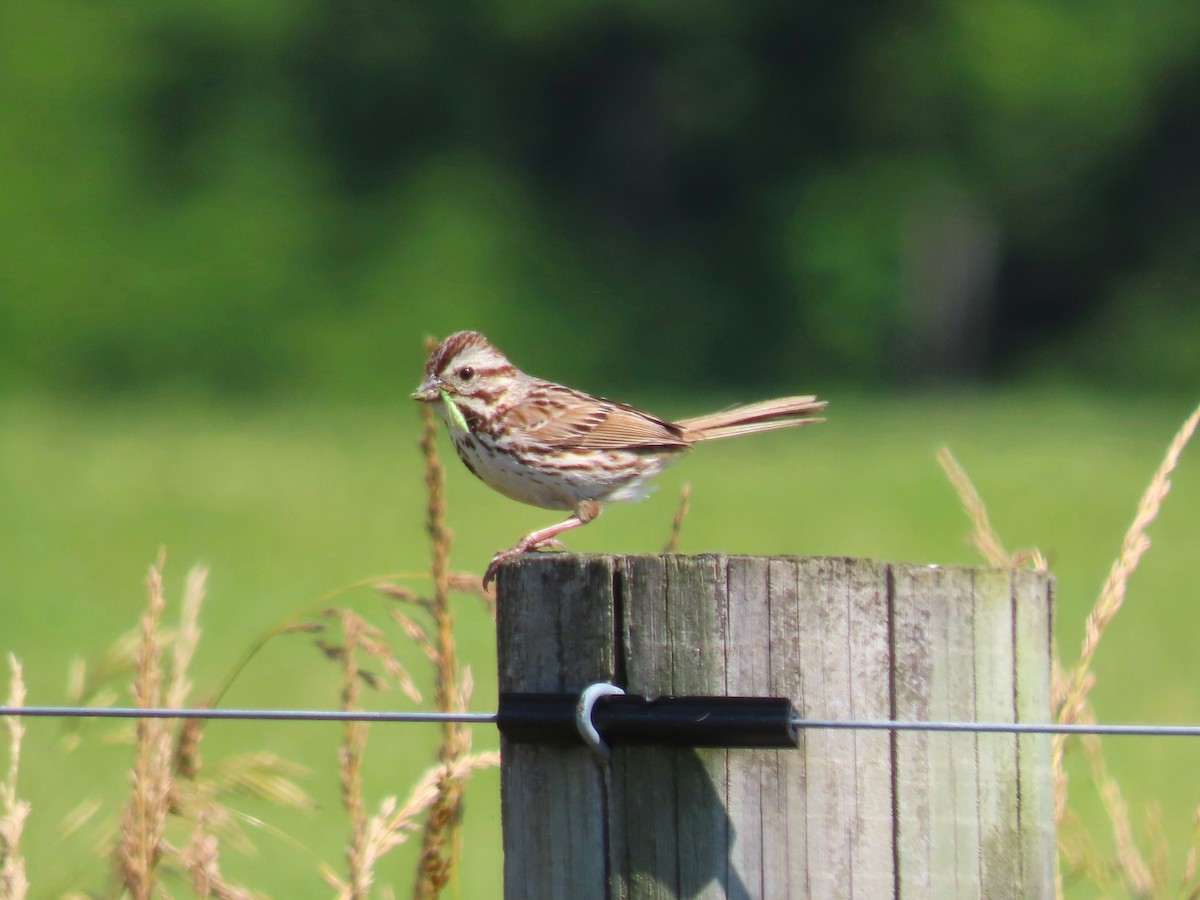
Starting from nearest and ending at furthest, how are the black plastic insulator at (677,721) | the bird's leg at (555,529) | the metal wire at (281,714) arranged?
the black plastic insulator at (677,721)
the metal wire at (281,714)
the bird's leg at (555,529)

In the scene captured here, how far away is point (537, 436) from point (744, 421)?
2.18 ft

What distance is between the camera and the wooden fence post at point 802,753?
233 centimetres

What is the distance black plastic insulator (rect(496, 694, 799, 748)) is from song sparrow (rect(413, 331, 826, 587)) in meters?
2.11

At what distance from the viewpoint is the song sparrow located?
462 cm

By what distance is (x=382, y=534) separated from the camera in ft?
54.1

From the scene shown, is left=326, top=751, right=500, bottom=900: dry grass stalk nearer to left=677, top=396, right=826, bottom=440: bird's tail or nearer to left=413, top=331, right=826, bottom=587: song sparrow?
left=413, top=331, right=826, bottom=587: song sparrow

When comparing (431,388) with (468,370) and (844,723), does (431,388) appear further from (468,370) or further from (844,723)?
(844,723)

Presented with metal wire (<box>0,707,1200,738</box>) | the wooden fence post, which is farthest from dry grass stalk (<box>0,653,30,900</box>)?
the wooden fence post

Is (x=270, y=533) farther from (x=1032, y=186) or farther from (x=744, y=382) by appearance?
→ (x=1032, y=186)

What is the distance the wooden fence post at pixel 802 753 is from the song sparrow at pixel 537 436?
2098mm

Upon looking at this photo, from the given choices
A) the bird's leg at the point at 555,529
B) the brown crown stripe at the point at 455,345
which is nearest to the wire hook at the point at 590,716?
the bird's leg at the point at 555,529

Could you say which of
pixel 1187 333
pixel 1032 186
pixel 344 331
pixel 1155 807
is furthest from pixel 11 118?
pixel 1155 807

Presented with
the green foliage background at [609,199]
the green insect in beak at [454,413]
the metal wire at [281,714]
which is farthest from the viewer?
the green foliage background at [609,199]

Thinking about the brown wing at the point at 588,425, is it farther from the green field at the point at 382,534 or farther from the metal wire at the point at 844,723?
the metal wire at the point at 844,723
